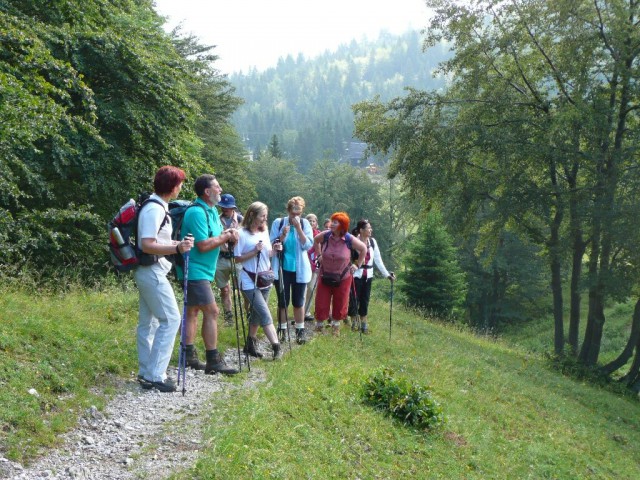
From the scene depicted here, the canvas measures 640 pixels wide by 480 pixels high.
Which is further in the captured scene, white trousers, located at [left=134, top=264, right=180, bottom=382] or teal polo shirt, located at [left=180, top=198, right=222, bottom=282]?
teal polo shirt, located at [left=180, top=198, right=222, bottom=282]

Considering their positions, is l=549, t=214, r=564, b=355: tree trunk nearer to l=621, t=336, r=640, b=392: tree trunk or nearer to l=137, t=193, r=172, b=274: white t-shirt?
l=621, t=336, r=640, b=392: tree trunk

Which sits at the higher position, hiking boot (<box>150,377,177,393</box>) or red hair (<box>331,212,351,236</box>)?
red hair (<box>331,212,351,236</box>)

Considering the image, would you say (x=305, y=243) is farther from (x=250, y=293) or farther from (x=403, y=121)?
(x=403, y=121)

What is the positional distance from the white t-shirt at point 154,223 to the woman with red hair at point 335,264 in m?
4.47

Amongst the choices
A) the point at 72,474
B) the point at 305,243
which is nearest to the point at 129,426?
the point at 72,474

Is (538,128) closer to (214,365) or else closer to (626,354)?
(626,354)

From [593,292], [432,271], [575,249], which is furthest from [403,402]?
[432,271]

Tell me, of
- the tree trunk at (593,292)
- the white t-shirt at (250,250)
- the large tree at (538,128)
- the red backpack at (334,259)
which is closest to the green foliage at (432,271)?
the large tree at (538,128)

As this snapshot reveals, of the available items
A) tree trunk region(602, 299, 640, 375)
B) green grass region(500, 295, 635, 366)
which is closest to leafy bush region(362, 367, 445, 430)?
tree trunk region(602, 299, 640, 375)

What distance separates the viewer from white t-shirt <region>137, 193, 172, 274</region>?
6262 millimetres

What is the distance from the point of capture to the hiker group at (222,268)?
644cm

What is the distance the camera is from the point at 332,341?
10664mm

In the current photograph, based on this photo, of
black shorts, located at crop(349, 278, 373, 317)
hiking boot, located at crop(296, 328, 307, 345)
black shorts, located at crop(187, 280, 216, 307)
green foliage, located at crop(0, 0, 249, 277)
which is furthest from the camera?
black shorts, located at crop(349, 278, 373, 317)

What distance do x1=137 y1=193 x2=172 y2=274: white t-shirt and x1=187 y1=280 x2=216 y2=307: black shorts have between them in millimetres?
739
